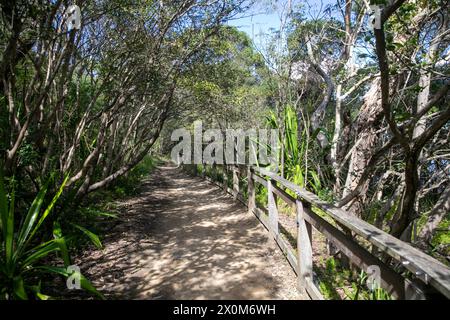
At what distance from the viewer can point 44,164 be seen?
4629mm

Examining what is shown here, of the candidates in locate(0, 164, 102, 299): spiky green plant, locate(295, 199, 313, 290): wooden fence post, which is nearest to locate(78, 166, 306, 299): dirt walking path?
locate(295, 199, 313, 290): wooden fence post

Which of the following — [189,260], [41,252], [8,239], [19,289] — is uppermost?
[8,239]

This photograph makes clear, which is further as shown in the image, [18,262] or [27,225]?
[27,225]

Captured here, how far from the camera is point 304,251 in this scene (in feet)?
10.4

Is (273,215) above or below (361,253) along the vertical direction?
below

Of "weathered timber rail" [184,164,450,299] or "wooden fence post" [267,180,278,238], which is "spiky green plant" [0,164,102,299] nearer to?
"weathered timber rail" [184,164,450,299]

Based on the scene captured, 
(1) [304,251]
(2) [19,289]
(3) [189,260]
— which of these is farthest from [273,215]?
(2) [19,289]

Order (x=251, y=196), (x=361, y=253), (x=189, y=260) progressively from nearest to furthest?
(x=361, y=253)
(x=189, y=260)
(x=251, y=196)

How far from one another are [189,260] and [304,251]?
1.66 m

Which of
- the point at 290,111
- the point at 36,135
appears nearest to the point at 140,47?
the point at 36,135

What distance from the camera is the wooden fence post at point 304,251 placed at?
3.13 meters

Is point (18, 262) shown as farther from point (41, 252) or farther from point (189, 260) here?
point (189, 260)

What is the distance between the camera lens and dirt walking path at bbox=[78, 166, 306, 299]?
11.0ft

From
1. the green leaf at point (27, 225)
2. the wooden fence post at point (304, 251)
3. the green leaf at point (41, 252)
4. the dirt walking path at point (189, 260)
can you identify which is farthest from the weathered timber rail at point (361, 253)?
the green leaf at point (27, 225)
